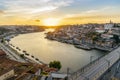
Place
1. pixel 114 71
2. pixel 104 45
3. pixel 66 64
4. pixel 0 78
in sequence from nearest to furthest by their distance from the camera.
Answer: pixel 0 78
pixel 114 71
pixel 66 64
pixel 104 45

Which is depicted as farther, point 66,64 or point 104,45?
point 104,45

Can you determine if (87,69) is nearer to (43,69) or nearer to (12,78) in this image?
(43,69)

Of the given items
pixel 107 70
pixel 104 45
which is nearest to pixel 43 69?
pixel 107 70

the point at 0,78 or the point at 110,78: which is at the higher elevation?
the point at 0,78

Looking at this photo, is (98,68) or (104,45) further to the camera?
(104,45)

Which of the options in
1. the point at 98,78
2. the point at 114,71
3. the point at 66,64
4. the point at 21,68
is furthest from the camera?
the point at 66,64

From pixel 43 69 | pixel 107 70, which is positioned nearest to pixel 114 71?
pixel 107 70

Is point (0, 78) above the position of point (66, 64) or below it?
above

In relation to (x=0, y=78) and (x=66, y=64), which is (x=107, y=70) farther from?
(x=0, y=78)

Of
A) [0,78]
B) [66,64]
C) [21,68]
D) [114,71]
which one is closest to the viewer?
[0,78]
